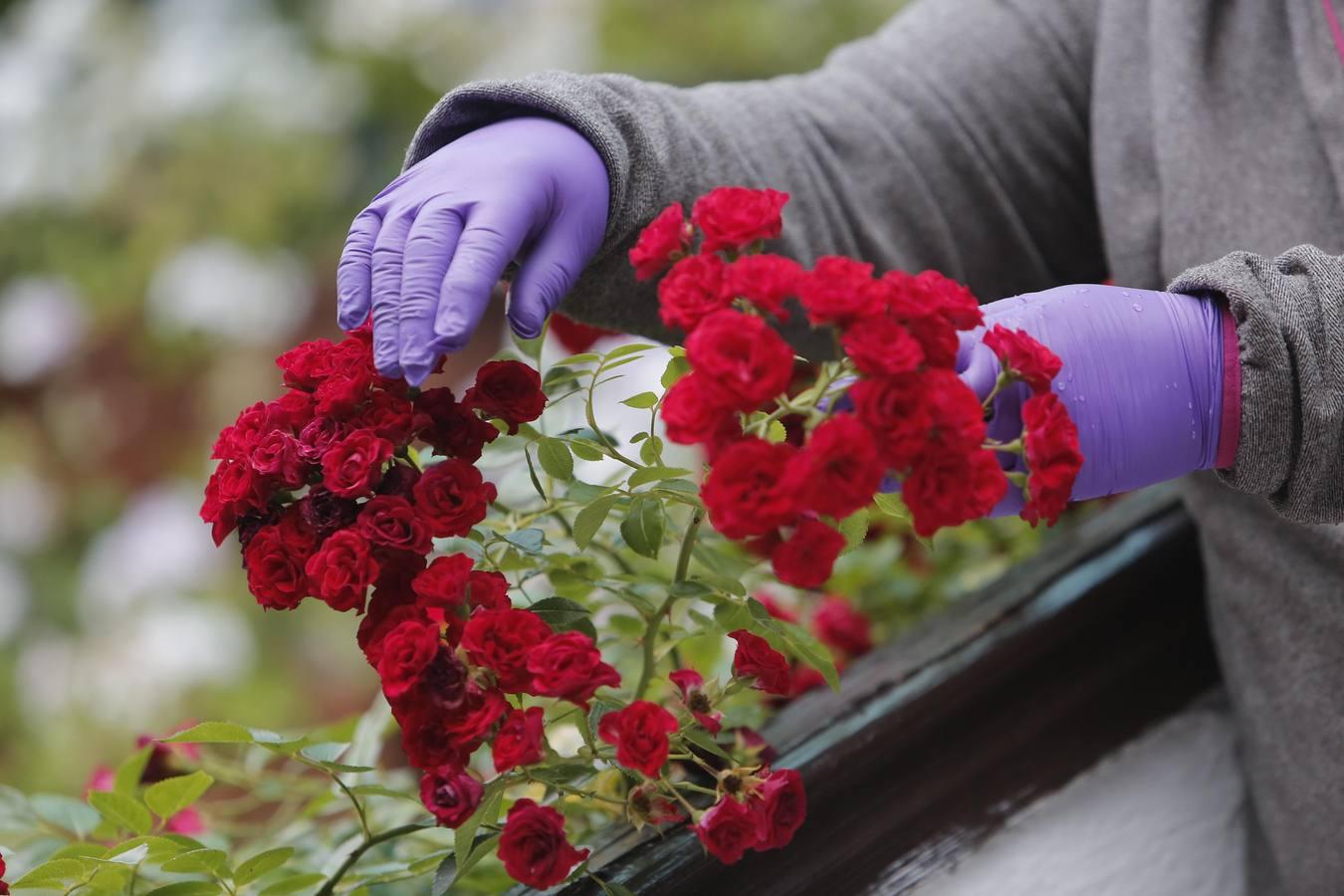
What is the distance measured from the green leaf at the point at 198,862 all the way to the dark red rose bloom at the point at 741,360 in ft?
1.05

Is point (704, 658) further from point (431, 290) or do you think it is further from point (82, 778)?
point (82, 778)

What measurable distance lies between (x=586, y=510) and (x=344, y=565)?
11cm

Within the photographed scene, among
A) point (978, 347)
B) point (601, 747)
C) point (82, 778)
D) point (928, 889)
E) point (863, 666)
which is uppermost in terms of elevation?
point (978, 347)

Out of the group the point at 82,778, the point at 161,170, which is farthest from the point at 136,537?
the point at 161,170

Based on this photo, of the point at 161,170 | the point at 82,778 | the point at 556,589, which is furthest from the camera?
the point at 161,170

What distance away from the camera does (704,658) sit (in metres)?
0.83

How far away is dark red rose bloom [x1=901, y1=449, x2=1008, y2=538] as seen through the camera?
1.28ft

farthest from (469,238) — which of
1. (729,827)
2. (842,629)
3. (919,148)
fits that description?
(842,629)

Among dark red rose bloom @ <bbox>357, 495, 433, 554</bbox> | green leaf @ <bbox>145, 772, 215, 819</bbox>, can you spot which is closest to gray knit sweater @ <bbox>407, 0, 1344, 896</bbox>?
dark red rose bloom @ <bbox>357, 495, 433, 554</bbox>

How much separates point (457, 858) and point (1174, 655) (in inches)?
22.1

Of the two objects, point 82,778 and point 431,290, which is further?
point 82,778

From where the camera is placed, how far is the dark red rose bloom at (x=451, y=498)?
447mm

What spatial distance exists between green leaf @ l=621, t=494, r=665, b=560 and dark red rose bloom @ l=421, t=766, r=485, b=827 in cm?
13

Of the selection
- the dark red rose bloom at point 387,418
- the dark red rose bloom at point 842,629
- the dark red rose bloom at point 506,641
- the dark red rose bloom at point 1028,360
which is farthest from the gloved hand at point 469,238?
the dark red rose bloom at point 842,629
